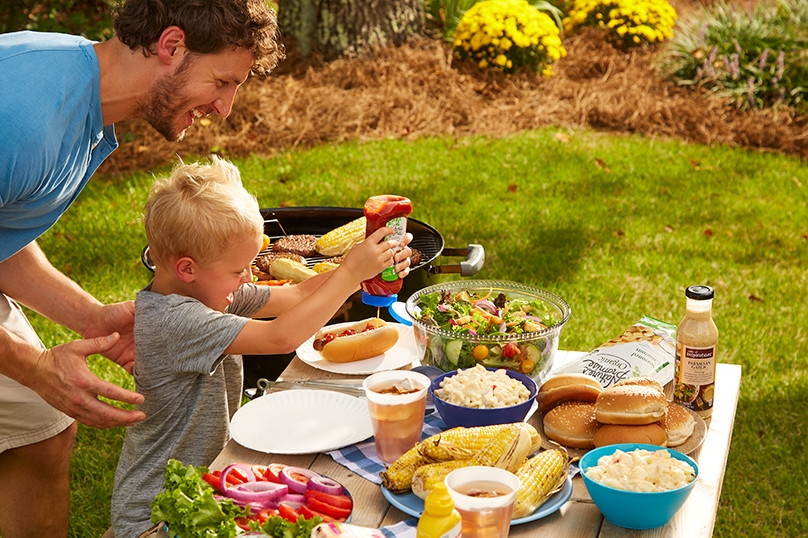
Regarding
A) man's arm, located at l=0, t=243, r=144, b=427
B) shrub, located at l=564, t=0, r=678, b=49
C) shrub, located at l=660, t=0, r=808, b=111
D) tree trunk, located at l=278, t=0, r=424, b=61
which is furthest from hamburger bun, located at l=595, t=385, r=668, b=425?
shrub, located at l=564, t=0, r=678, b=49

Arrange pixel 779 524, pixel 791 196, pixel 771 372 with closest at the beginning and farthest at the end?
pixel 779 524 < pixel 771 372 < pixel 791 196

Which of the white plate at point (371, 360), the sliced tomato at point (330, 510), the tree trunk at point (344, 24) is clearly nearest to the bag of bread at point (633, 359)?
the white plate at point (371, 360)

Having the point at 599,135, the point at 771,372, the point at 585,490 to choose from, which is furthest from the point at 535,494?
the point at 599,135

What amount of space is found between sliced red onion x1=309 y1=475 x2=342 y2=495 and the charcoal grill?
117cm

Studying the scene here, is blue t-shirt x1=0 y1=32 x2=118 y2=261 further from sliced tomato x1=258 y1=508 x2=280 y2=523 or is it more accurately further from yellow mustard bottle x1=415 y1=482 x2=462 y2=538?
yellow mustard bottle x1=415 y1=482 x2=462 y2=538

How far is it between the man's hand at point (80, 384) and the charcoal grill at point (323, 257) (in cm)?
98

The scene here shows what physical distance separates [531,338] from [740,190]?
538cm

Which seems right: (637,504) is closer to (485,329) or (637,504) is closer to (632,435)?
(632,435)

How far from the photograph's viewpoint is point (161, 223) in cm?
267

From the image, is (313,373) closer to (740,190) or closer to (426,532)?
(426,532)

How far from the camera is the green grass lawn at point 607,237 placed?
430cm

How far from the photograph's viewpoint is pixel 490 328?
2.71m

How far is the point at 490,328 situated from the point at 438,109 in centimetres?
636

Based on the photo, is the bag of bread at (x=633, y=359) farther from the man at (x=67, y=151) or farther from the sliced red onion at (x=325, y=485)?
the man at (x=67, y=151)
